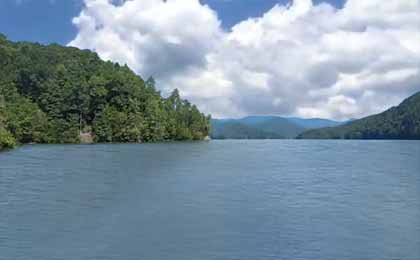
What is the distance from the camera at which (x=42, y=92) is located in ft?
427

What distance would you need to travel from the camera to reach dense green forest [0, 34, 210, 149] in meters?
118

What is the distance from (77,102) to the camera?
410 feet

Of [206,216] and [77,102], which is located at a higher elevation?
[77,102]

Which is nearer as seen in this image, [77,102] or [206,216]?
[206,216]

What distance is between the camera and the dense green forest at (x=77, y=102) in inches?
4628

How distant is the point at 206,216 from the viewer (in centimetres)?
2447

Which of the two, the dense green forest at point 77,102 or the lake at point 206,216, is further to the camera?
the dense green forest at point 77,102

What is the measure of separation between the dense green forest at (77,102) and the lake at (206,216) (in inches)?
3113

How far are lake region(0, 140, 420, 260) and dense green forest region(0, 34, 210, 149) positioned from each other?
79060 mm

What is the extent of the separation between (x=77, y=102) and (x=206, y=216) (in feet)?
351

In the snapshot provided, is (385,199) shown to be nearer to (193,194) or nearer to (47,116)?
(193,194)

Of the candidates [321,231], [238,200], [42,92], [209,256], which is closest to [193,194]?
[238,200]

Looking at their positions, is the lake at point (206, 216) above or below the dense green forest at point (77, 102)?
below

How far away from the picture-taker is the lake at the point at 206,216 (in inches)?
730
